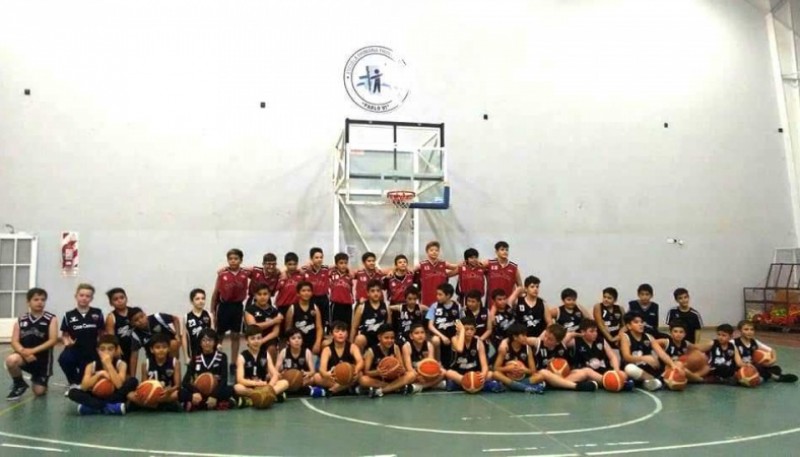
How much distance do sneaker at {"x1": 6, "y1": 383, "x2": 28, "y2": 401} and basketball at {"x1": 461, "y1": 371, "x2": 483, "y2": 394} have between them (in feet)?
13.4

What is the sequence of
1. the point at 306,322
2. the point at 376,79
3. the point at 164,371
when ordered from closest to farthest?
the point at 164,371 → the point at 306,322 → the point at 376,79

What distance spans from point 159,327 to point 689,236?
971cm

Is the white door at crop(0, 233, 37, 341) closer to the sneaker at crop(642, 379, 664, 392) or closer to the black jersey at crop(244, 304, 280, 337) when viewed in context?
the black jersey at crop(244, 304, 280, 337)

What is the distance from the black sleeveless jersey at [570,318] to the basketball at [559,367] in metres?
0.52

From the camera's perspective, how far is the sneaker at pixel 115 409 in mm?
5023

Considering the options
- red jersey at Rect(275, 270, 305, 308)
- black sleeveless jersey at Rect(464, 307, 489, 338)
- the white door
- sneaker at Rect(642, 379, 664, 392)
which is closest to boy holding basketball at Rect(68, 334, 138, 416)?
red jersey at Rect(275, 270, 305, 308)

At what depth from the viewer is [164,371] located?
214 inches

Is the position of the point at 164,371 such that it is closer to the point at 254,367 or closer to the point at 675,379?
the point at 254,367

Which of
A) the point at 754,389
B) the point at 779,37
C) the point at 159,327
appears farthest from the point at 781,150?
the point at 159,327

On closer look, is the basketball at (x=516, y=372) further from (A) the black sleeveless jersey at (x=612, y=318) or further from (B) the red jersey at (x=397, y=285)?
(B) the red jersey at (x=397, y=285)

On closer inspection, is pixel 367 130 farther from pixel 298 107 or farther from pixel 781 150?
pixel 781 150

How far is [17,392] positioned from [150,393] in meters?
1.66

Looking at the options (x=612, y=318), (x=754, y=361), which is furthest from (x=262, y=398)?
(x=754, y=361)

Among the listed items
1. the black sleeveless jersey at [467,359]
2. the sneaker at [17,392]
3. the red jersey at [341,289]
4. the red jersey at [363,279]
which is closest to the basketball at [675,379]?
the black sleeveless jersey at [467,359]
